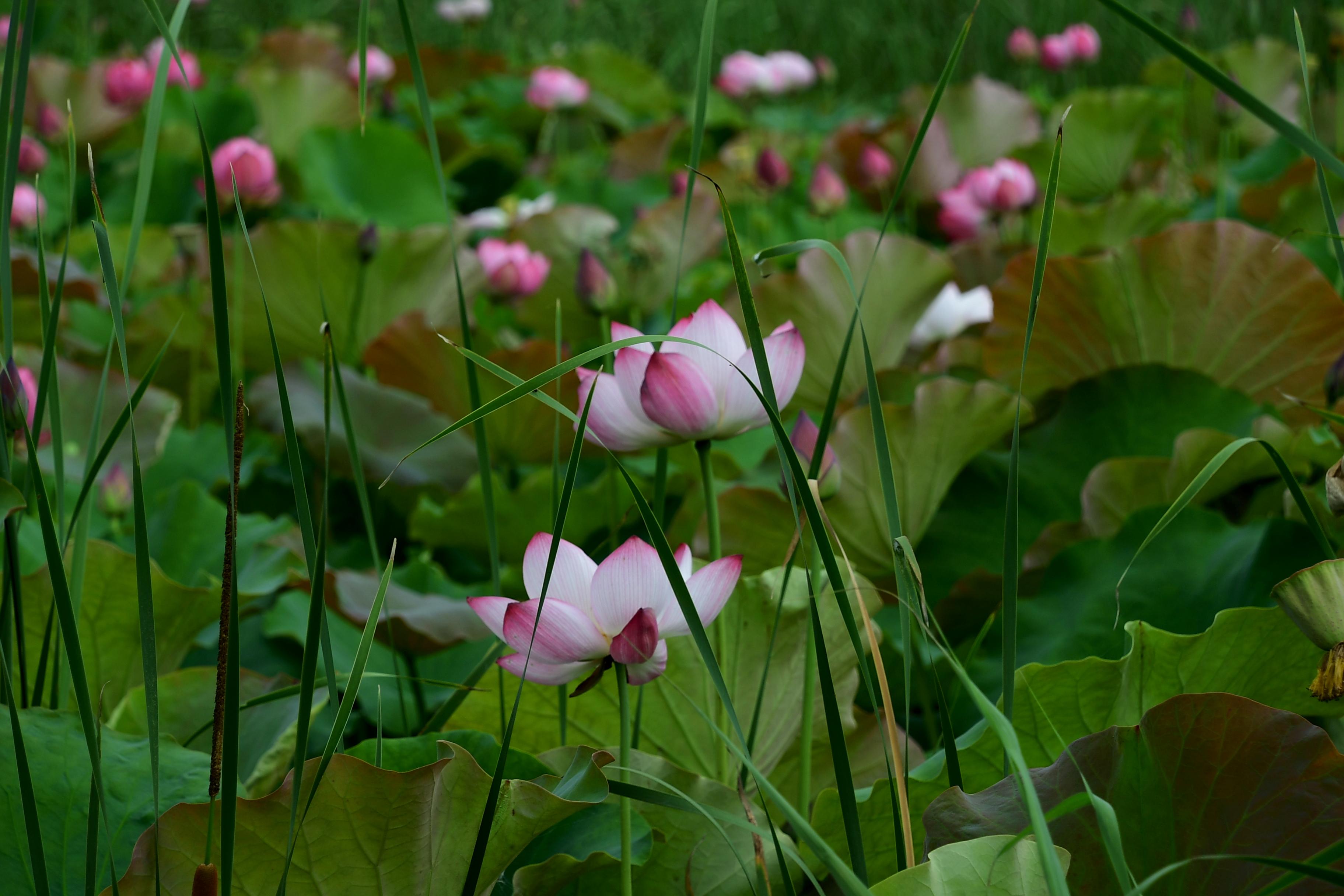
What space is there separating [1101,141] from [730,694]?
1.78 metres

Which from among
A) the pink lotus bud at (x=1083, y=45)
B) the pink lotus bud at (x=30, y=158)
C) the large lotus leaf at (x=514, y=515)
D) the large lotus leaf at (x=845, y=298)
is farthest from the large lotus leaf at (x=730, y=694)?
the pink lotus bud at (x=1083, y=45)

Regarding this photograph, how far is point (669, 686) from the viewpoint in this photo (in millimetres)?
661

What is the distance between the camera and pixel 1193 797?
457 mm

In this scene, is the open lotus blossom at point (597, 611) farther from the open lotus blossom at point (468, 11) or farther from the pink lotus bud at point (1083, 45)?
the open lotus blossom at point (468, 11)

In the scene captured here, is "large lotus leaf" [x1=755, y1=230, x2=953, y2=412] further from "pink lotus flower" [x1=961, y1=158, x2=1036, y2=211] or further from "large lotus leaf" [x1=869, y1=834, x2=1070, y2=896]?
"large lotus leaf" [x1=869, y1=834, x2=1070, y2=896]

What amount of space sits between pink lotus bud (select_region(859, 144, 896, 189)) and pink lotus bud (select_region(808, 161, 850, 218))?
0.22 meters

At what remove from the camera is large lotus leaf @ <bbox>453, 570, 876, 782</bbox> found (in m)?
0.64

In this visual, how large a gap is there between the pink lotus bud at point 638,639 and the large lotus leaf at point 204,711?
0.87ft

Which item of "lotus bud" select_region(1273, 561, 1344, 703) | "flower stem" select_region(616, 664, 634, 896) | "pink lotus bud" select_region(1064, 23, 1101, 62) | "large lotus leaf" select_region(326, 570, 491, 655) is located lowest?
"large lotus leaf" select_region(326, 570, 491, 655)

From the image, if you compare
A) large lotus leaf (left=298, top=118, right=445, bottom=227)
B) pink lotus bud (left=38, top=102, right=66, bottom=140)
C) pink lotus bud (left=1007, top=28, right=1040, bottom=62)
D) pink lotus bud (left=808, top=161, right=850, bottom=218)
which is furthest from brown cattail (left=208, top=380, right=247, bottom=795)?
pink lotus bud (left=1007, top=28, right=1040, bottom=62)

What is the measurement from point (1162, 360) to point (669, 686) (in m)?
0.62

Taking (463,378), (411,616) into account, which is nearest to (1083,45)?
(463,378)

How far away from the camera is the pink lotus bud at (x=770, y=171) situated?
1.72 metres

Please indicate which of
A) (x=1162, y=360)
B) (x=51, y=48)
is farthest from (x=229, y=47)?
(x=1162, y=360)
